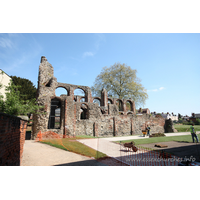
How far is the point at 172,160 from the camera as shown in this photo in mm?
4895

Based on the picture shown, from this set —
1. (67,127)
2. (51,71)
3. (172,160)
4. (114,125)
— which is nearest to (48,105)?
(67,127)

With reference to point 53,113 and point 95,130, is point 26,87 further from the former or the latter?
point 95,130

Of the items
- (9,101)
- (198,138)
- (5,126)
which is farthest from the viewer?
(198,138)

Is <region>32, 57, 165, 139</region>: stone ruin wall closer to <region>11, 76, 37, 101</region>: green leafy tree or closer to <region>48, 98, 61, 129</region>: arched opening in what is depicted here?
<region>48, 98, 61, 129</region>: arched opening

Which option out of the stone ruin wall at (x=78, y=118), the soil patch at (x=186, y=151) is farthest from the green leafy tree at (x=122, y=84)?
the soil patch at (x=186, y=151)

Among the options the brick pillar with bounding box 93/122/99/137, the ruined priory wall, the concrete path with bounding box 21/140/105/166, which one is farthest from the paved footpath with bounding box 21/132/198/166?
the brick pillar with bounding box 93/122/99/137

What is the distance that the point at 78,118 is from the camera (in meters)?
19.1

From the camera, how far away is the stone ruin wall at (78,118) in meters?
14.2

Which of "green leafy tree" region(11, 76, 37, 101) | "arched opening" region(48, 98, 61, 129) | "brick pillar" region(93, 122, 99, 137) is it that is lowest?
"brick pillar" region(93, 122, 99, 137)

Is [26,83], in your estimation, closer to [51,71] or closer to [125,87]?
[51,71]

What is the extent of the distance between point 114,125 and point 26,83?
2012cm

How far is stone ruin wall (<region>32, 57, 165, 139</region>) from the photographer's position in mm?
14203

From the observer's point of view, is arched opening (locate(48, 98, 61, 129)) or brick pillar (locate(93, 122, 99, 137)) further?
brick pillar (locate(93, 122, 99, 137))

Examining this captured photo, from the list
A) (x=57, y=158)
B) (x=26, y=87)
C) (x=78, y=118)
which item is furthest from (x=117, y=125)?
(x=26, y=87)
